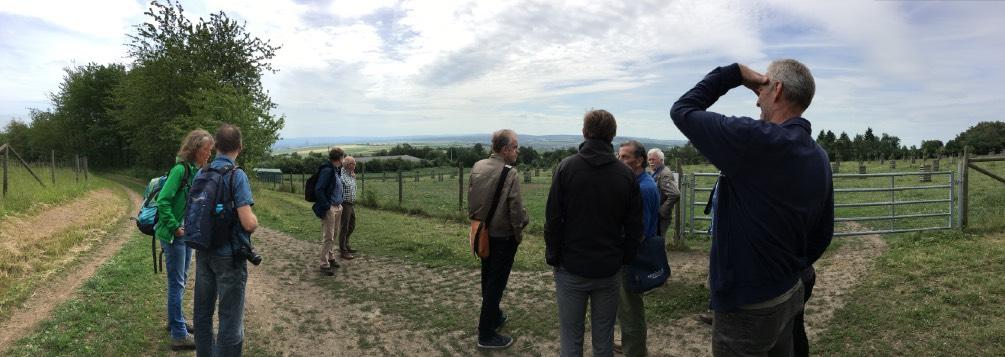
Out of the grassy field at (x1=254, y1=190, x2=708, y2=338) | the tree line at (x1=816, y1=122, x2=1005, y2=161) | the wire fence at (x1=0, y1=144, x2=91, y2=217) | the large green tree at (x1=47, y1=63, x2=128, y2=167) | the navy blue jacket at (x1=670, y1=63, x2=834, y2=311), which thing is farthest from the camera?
the tree line at (x1=816, y1=122, x2=1005, y2=161)

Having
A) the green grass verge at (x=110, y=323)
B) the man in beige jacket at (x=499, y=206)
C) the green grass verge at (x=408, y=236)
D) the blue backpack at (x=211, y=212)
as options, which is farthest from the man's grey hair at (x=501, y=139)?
the green grass verge at (x=408, y=236)

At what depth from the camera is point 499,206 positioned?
169 inches

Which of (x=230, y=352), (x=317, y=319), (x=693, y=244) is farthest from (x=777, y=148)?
(x=693, y=244)

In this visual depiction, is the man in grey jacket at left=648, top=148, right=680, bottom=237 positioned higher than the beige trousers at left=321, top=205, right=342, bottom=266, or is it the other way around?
the man in grey jacket at left=648, top=148, right=680, bottom=237

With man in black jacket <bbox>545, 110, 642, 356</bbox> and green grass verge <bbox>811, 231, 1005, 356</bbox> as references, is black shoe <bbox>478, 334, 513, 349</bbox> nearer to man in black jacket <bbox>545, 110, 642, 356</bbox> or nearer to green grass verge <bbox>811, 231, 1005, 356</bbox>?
man in black jacket <bbox>545, 110, 642, 356</bbox>

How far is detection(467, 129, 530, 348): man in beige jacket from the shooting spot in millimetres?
4285

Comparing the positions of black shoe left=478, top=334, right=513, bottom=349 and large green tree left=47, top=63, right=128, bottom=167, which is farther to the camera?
large green tree left=47, top=63, right=128, bottom=167

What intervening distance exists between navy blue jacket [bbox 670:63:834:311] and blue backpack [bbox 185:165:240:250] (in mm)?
2846

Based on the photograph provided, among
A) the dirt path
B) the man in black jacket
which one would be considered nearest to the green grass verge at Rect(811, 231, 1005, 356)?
the man in black jacket

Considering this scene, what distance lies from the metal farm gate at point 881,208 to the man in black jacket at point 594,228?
2791mm

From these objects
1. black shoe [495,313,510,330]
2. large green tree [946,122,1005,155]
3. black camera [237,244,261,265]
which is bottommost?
black shoe [495,313,510,330]

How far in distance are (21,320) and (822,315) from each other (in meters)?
8.23

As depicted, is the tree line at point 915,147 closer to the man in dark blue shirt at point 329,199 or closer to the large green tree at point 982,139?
the large green tree at point 982,139

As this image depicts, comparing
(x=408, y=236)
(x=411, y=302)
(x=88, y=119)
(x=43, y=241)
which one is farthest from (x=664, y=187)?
(x=88, y=119)
